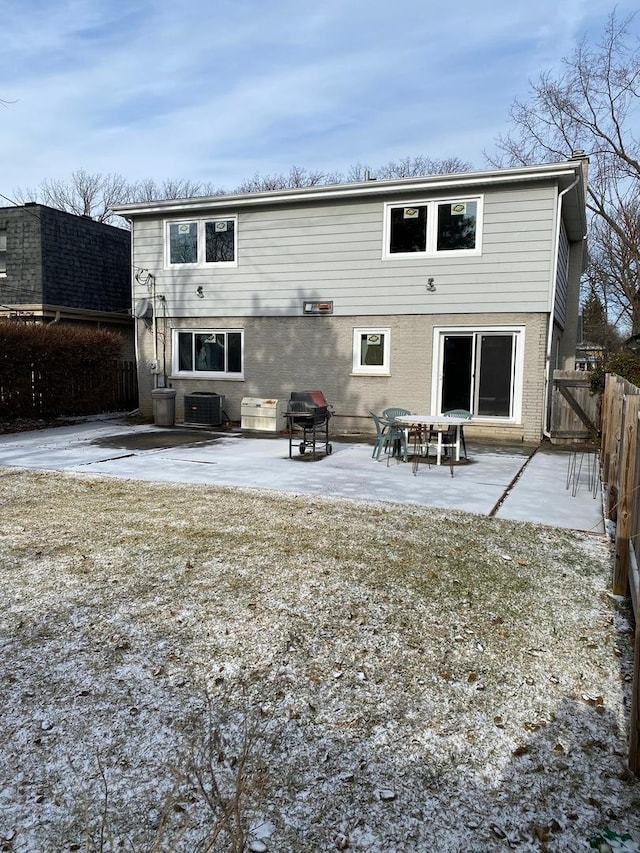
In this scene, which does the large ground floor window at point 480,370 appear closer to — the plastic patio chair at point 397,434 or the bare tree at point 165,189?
the plastic patio chair at point 397,434

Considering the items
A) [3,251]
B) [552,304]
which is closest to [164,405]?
[3,251]

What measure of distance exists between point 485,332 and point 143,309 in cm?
822

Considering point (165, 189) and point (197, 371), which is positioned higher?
point (165, 189)

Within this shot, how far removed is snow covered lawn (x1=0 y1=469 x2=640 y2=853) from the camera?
214 cm

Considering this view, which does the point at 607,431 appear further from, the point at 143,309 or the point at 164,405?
the point at 143,309

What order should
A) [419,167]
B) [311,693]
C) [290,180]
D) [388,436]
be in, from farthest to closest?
[290,180] < [419,167] < [388,436] < [311,693]

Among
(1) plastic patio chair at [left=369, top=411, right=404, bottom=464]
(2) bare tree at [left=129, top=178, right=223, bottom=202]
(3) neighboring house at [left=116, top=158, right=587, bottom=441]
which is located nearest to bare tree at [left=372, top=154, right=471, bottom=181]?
(2) bare tree at [left=129, top=178, right=223, bottom=202]

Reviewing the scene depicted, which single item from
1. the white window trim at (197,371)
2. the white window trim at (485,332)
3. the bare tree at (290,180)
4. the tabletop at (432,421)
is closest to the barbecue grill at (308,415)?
the tabletop at (432,421)

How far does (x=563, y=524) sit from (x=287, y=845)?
14.7 ft

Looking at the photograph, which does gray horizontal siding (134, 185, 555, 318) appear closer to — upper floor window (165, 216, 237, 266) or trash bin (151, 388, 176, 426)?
upper floor window (165, 216, 237, 266)

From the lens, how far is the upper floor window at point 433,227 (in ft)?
38.4

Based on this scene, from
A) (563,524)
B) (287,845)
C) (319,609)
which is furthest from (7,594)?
(563,524)

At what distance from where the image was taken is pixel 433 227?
472 inches

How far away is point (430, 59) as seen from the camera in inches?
525
